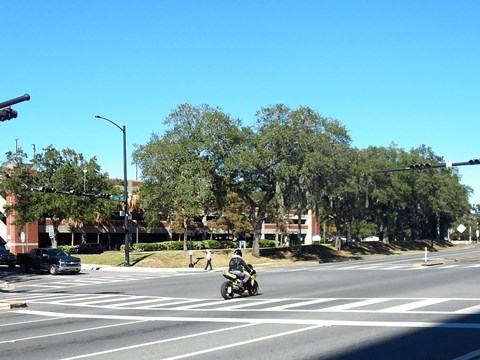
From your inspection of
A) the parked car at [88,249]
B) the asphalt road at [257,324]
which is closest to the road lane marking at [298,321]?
the asphalt road at [257,324]

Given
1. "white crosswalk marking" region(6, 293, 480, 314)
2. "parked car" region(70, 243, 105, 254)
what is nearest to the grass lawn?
"parked car" region(70, 243, 105, 254)

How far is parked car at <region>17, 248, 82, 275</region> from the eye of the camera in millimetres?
37312

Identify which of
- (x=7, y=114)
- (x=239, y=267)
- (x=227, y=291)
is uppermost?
(x=7, y=114)

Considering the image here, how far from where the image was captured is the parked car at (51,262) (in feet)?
122

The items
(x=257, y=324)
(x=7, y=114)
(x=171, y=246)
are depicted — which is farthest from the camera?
(x=171, y=246)

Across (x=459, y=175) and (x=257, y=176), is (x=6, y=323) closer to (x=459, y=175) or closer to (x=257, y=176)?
(x=257, y=176)

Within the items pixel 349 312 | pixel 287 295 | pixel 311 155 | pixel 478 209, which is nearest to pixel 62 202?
pixel 311 155

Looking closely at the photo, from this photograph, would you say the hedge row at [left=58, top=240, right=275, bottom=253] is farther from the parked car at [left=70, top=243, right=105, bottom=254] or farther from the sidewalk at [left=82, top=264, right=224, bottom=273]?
the sidewalk at [left=82, top=264, right=224, bottom=273]

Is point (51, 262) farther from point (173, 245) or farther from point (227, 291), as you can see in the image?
point (173, 245)

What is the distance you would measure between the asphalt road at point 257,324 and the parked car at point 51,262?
46.9ft

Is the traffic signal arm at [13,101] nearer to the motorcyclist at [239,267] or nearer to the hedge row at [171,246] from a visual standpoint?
the motorcyclist at [239,267]

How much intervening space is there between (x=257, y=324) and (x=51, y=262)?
91.5ft

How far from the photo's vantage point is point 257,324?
42.5 feet

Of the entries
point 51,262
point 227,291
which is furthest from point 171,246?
point 227,291
